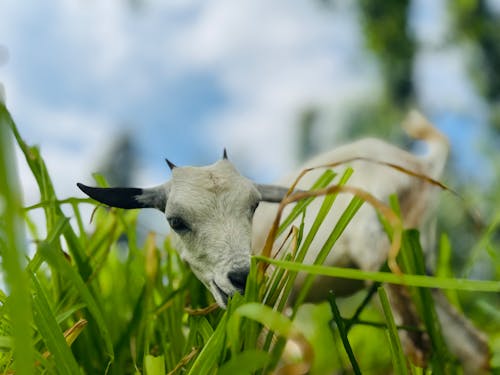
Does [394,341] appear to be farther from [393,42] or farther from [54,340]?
[393,42]

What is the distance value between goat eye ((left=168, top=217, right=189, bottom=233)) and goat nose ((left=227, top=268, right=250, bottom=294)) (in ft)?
0.78

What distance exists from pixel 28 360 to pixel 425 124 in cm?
233

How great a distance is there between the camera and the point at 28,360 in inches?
18.4

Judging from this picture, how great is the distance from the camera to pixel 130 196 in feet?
4.40

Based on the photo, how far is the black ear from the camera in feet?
4.01

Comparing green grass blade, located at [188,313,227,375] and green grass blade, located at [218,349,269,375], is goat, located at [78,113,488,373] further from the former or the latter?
green grass blade, located at [218,349,269,375]

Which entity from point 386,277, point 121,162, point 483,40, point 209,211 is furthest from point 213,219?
point 121,162

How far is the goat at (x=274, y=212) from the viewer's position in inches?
47.0

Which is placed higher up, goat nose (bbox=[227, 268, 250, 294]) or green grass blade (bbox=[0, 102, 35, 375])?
green grass blade (bbox=[0, 102, 35, 375])

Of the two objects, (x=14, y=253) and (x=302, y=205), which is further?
(x=302, y=205)

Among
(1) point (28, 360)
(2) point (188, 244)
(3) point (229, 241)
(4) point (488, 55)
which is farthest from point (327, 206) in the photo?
(4) point (488, 55)

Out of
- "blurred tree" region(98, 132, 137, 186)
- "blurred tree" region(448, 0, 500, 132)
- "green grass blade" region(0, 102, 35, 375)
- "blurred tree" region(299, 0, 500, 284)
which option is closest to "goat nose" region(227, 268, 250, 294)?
"green grass blade" region(0, 102, 35, 375)

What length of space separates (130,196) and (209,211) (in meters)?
0.23

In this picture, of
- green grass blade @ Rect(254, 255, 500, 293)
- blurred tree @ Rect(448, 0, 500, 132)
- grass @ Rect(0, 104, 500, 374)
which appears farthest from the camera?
blurred tree @ Rect(448, 0, 500, 132)
